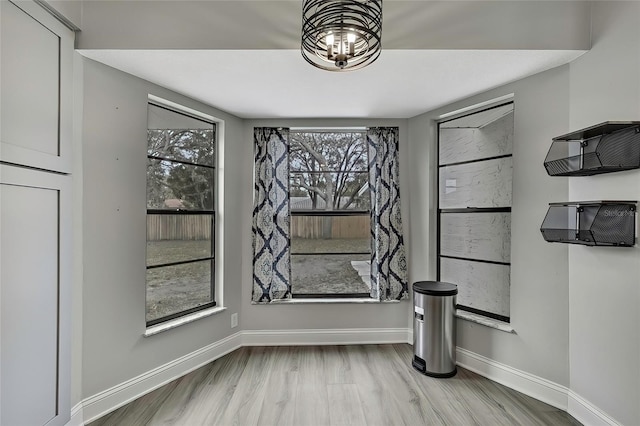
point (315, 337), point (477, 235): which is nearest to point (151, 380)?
point (315, 337)

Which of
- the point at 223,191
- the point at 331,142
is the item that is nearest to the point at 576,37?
the point at 331,142

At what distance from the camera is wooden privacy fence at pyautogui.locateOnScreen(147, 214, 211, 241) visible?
2.78 m

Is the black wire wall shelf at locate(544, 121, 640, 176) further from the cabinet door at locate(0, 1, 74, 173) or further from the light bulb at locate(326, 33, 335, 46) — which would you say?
the cabinet door at locate(0, 1, 74, 173)

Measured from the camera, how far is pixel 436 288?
2.98 metres

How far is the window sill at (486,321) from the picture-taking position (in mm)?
2723

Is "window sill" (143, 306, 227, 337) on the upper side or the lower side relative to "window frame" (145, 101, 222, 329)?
lower

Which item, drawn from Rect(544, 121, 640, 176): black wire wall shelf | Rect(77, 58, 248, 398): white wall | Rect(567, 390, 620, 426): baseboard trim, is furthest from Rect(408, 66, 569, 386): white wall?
Rect(77, 58, 248, 398): white wall

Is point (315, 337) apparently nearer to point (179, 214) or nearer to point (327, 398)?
point (327, 398)

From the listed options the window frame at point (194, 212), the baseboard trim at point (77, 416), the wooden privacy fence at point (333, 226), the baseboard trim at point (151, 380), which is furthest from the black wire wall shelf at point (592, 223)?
the baseboard trim at point (77, 416)

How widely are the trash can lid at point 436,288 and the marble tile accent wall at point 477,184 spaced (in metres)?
0.76

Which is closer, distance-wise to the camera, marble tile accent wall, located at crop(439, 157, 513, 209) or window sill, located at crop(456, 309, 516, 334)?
window sill, located at crop(456, 309, 516, 334)

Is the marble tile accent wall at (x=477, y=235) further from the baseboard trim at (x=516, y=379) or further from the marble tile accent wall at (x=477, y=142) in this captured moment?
the baseboard trim at (x=516, y=379)

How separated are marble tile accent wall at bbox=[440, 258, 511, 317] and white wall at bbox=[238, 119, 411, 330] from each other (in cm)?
79

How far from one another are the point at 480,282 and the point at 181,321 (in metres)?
2.65
